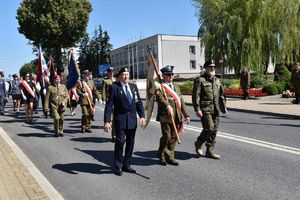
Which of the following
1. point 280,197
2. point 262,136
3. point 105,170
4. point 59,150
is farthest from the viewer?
point 262,136

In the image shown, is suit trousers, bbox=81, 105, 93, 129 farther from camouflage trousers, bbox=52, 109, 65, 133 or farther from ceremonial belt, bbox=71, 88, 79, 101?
ceremonial belt, bbox=71, 88, 79, 101

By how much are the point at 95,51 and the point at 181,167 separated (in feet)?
278

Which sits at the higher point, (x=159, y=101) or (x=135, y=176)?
(x=159, y=101)

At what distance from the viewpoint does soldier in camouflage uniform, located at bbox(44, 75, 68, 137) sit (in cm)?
1159

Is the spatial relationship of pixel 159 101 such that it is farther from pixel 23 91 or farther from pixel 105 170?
pixel 23 91

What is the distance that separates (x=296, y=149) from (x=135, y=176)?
352 cm

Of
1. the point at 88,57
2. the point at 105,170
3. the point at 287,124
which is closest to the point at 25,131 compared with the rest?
the point at 105,170

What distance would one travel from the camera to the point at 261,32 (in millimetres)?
30734

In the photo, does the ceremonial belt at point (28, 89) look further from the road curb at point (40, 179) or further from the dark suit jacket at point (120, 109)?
the dark suit jacket at point (120, 109)

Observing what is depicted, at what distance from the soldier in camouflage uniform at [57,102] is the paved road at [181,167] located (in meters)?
0.35

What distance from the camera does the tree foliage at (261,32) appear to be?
30.7 meters

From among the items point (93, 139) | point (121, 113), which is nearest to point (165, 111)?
point (121, 113)

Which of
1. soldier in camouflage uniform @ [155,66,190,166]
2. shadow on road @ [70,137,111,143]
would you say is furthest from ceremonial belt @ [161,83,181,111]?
shadow on road @ [70,137,111,143]

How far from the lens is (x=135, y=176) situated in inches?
269
